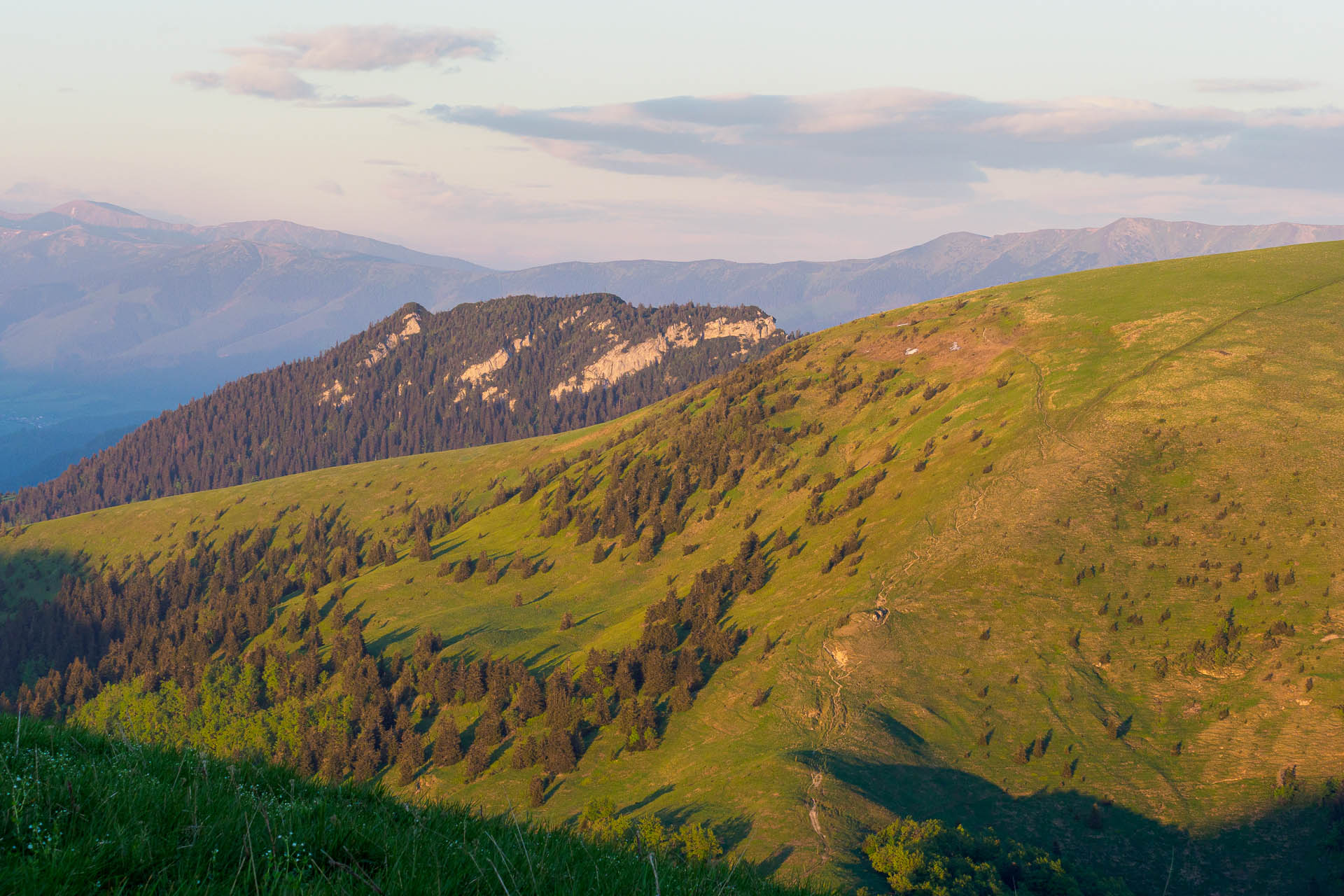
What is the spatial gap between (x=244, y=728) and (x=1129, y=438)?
461ft

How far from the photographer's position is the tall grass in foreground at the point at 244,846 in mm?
4867

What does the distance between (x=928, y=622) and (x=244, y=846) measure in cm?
8293

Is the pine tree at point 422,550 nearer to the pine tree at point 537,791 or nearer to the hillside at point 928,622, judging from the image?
the hillside at point 928,622

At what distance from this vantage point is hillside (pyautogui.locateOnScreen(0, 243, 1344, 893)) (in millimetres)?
60844

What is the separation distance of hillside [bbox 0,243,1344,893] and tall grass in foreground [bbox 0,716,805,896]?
2222 millimetres

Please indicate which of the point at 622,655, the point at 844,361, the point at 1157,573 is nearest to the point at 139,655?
the point at 622,655

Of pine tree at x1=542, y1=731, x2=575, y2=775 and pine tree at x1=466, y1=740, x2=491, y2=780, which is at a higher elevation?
pine tree at x1=542, y1=731, x2=575, y2=775

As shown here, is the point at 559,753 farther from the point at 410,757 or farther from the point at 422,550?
the point at 422,550

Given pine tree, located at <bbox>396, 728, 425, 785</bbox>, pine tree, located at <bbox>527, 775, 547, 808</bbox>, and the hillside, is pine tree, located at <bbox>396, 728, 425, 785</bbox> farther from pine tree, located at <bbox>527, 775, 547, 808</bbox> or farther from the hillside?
pine tree, located at <bbox>527, 775, 547, 808</bbox>

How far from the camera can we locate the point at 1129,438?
99.3m

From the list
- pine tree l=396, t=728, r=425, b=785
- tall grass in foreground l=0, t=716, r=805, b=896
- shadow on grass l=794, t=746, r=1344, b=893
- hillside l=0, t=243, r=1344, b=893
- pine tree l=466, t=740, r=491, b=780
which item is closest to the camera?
tall grass in foreground l=0, t=716, r=805, b=896

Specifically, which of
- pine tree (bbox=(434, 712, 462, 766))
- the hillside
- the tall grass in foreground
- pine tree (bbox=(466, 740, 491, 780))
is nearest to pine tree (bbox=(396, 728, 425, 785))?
the hillside

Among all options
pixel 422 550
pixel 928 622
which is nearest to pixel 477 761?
pixel 928 622

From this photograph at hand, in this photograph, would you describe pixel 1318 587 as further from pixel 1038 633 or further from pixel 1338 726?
pixel 1038 633
